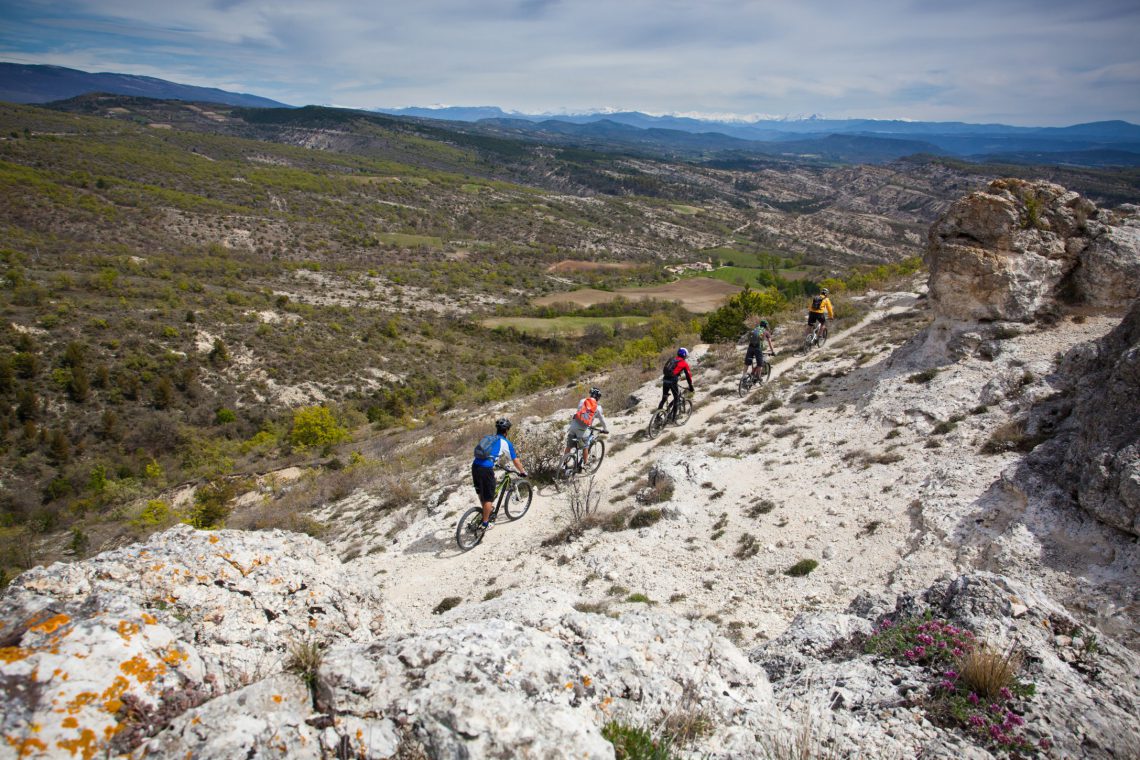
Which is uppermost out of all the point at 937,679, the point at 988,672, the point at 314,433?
the point at 988,672

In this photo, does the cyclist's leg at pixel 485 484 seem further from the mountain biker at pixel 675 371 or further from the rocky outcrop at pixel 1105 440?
the rocky outcrop at pixel 1105 440

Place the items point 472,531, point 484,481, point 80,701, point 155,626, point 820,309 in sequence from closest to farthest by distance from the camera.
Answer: point 80,701, point 155,626, point 484,481, point 472,531, point 820,309

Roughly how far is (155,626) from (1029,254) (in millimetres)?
17321

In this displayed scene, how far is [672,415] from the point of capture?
1506 centimetres

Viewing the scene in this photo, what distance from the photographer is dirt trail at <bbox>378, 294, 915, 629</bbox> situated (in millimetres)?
8539

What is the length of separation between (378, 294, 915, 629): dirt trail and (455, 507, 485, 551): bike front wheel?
167mm

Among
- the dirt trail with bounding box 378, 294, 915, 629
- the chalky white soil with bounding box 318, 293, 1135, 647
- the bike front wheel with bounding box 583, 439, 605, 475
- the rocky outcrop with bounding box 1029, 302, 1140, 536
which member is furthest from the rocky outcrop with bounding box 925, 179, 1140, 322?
the bike front wheel with bounding box 583, 439, 605, 475

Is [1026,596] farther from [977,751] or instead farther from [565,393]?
[565,393]

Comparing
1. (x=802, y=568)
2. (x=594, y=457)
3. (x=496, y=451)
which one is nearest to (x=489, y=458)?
(x=496, y=451)

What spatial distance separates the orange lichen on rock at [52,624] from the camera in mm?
3053

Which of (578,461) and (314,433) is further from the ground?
(578,461)

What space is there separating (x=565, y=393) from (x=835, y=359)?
507 inches

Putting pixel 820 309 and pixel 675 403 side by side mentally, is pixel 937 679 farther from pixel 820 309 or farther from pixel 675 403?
pixel 820 309

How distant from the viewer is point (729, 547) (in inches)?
346
